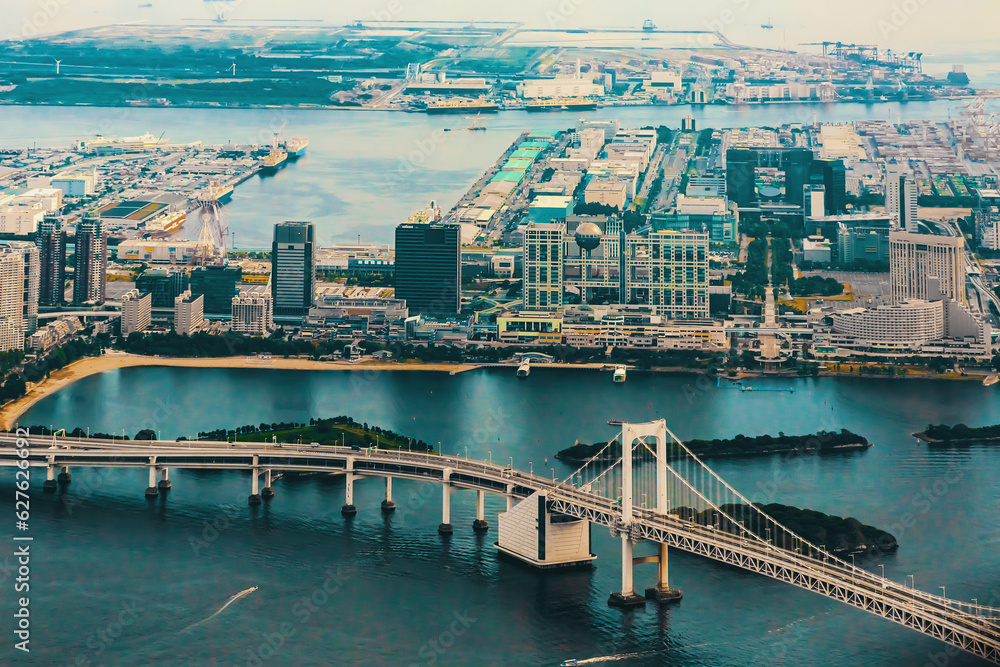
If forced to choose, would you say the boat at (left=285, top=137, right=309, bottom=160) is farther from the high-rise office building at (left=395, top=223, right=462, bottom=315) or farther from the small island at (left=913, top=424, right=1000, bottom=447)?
the small island at (left=913, top=424, right=1000, bottom=447)

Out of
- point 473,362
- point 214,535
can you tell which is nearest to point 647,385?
point 473,362

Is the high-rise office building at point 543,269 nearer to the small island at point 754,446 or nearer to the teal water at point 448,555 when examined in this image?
the teal water at point 448,555

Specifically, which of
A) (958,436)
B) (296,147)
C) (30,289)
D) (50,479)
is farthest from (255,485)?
(296,147)

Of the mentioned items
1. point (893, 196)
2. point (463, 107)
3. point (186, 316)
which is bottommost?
point (186, 316)

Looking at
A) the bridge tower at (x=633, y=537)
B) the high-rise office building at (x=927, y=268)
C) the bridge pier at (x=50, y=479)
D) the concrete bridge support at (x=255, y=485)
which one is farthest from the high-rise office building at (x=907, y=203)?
the bridge pier at (x=50, y=479)

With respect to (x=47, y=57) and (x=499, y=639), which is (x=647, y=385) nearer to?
(x=499, y=639)

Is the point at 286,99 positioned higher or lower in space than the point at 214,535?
higher

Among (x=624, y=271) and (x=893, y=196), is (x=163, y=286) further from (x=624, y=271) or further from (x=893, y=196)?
(x=893, y=196)
